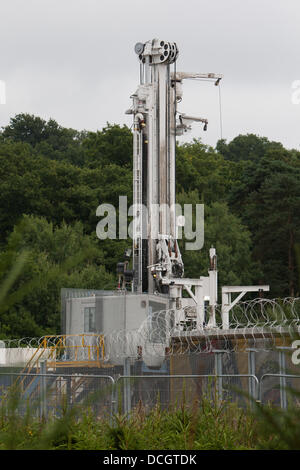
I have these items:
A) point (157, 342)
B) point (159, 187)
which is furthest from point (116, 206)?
point (157, 342)

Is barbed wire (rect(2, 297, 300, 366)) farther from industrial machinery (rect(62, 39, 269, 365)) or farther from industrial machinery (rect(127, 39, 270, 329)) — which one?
industrial machinery (rect(127, 39, 270, 329))

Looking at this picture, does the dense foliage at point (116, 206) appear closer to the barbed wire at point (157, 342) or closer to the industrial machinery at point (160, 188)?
the industrial machinery at point (160, 188)

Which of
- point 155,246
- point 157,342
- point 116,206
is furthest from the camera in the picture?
point 116,206

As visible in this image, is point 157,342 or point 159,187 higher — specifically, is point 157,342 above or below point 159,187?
below

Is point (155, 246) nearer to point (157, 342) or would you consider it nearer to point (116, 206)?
point (157, 342)

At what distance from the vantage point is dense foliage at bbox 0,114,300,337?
5175 centimetres

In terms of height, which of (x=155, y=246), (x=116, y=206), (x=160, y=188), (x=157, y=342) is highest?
(x=116, y=206)

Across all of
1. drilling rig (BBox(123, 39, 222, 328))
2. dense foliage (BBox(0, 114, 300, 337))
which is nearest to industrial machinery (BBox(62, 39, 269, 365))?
drilling rig (BBox(123, 39, 222, 328))

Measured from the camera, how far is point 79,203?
61750 mm

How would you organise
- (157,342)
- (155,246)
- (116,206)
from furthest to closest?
(116,206) < (155,246) < (157,342)

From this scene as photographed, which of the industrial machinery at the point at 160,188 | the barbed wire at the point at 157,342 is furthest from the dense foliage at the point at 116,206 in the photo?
the barbed wire at the point at 157,342

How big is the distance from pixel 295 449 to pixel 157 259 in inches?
1073

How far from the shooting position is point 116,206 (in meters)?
62.2
